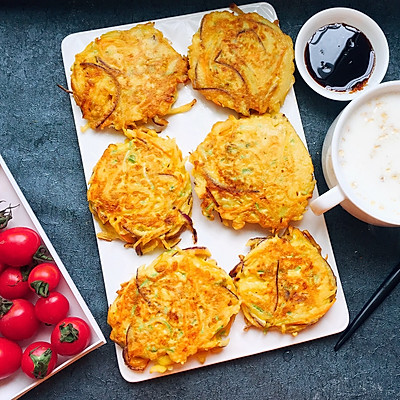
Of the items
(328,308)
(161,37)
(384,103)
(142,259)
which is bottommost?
(328,308)

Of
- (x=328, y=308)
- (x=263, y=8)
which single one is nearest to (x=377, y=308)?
(x=328, y=308)

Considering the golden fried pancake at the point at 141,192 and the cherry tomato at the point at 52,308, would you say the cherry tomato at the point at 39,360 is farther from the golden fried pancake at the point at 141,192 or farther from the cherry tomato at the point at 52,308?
the golden fried pancake at the point at 141,192

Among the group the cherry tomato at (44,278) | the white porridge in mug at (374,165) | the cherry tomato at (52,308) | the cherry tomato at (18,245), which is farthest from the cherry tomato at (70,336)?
the white porridge in mug at (374,165)

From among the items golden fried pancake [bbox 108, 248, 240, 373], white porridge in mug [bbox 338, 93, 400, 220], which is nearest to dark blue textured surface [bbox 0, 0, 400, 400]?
golden fried pancake [bbox 108, 248, 240, 373]

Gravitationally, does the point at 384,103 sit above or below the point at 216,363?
above

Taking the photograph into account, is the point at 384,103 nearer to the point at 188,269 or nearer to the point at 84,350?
the point at 188,269

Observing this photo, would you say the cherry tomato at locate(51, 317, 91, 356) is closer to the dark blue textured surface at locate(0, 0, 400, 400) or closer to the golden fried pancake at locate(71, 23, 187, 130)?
the dark blue textured surface at locate(0, 0, 400, 400)

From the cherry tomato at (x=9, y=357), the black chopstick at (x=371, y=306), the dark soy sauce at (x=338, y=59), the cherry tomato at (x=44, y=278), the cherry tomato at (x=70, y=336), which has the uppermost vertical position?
the dark soy sauce at (x=338, y=59)
